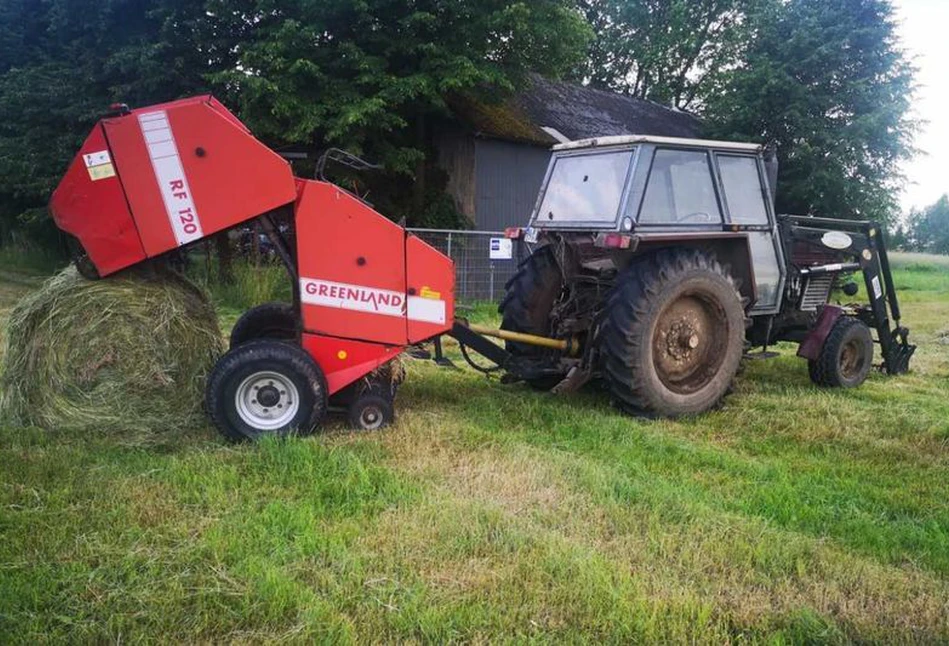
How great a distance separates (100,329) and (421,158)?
32.0ft

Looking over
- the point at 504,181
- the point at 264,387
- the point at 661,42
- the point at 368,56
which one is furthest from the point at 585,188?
the point at 661,42

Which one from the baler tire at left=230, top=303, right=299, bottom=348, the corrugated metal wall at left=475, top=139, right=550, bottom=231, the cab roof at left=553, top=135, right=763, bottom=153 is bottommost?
the baler tire at left=230, top=303, right=299, bottom=348

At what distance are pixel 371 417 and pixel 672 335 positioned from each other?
2303 millimetres

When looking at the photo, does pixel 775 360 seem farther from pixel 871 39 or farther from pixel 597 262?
pixel 871 39

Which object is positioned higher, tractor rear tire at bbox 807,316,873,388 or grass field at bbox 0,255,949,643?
tractor rear tire at bbox 807,316,873,388

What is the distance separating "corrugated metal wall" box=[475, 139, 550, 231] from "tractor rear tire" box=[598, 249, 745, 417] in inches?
408

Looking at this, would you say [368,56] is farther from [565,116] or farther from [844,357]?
[844,357]

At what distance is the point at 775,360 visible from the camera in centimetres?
789

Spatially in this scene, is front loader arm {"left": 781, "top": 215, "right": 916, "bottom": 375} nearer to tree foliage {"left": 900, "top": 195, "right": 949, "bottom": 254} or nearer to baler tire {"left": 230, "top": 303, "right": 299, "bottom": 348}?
baler tire {"left": 230, "top": 303, "right": 299, "bottom": 348}

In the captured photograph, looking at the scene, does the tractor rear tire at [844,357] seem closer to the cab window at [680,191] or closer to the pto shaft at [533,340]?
the cab window at [680,191]

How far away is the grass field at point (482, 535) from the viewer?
8.44 ft

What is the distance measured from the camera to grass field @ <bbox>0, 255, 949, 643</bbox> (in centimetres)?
257

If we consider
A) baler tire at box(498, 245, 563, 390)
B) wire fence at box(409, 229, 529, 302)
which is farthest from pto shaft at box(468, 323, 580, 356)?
wire fence at box(409, 229, 529, 302)

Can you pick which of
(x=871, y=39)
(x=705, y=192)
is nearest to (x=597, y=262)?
(x=705, y=192)
